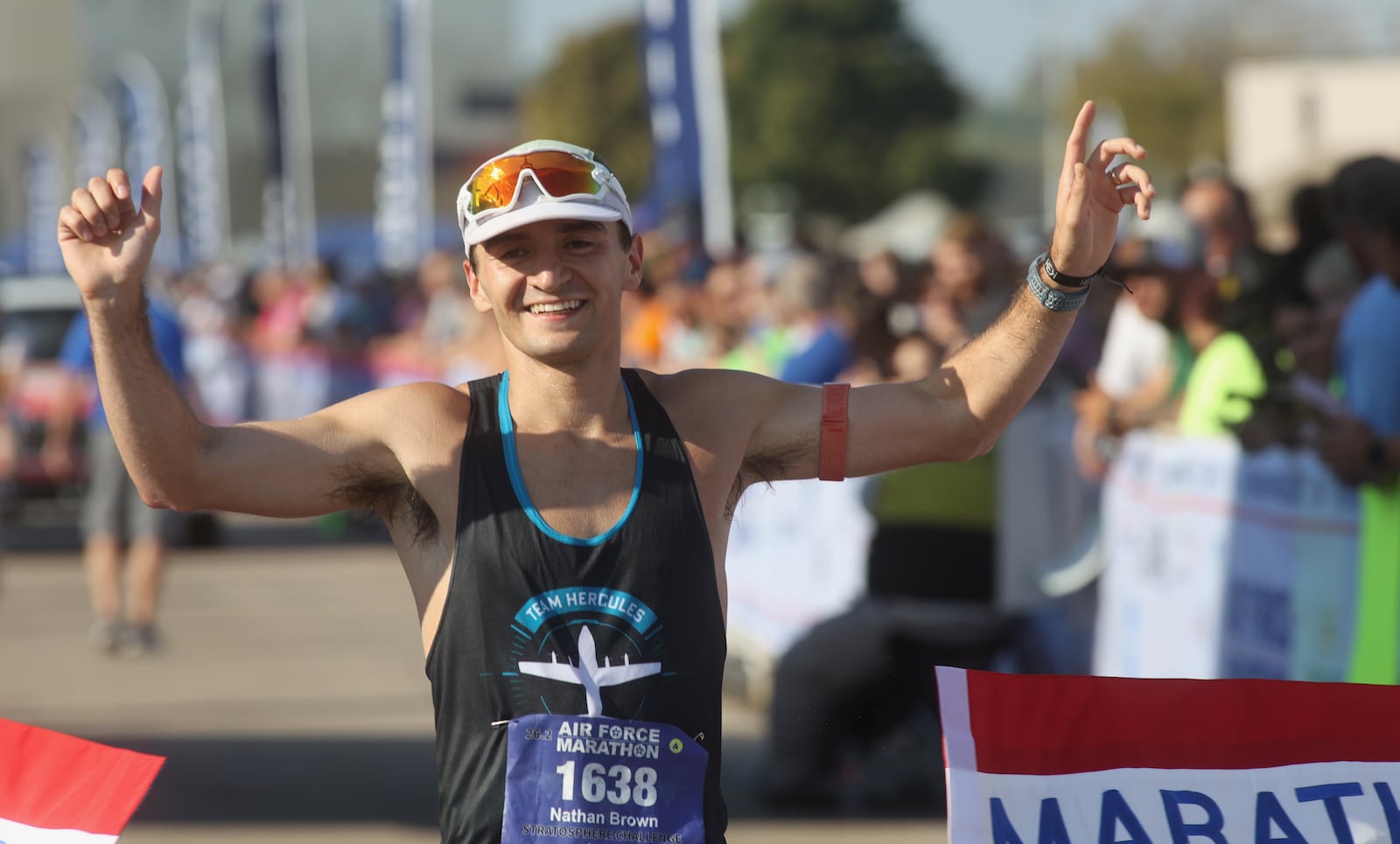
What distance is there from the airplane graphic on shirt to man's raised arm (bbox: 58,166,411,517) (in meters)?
0.46

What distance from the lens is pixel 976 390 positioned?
11.5ft

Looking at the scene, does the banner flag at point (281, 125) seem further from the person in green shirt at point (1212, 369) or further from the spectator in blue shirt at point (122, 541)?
the person in green shirt at point (1212, 369)

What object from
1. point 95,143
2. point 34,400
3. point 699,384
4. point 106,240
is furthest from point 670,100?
point 95,143

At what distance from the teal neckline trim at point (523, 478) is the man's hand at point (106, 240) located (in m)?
0.65

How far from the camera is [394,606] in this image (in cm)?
1307

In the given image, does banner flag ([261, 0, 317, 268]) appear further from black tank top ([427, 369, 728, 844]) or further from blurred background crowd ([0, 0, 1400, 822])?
black tank top ([427, 369, 728, 844])

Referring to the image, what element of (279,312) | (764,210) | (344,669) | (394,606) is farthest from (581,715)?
(764,210)

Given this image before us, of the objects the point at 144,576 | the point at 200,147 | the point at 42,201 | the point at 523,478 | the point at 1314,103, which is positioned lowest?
the point at 144,576

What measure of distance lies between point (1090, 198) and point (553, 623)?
1.20 metres

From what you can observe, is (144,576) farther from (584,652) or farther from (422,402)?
(584,652)

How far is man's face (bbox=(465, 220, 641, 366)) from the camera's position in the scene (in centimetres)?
329

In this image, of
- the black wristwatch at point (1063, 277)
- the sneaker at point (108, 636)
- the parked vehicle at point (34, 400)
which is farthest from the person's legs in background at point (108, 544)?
the black wristwatch at point (1063, 277)

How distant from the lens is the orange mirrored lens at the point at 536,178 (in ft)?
10.6

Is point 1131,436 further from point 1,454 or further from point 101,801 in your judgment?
point 1,454
